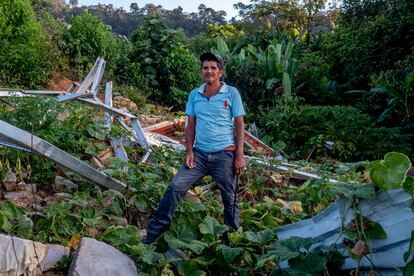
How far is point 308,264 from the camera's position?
2648 mm

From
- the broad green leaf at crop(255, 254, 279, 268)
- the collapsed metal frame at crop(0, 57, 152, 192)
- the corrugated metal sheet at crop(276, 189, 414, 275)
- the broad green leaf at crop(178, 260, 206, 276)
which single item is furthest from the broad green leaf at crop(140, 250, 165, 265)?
the collapsed metal frame at crop(0, 57, 152, 192)

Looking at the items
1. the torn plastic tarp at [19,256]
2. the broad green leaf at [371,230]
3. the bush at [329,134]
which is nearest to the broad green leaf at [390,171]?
the broad green leaf at [371,230]

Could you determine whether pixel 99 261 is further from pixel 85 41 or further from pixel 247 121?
pixel 85 41

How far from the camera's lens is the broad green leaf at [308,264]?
8.54 ft

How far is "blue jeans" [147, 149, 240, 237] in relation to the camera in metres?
3.39

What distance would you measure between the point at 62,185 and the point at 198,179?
60.7 inches

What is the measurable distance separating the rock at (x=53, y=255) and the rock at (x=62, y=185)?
50.1 inches

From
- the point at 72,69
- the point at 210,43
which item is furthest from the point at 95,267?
the point at 210,43

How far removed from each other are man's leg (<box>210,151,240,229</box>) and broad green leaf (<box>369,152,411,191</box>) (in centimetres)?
120

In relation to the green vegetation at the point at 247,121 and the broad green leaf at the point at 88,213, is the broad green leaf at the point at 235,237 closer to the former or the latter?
the green vegetation at the point at 247,121

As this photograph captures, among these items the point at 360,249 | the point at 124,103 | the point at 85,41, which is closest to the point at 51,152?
the point at 360,249

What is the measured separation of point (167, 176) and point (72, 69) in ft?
23.2

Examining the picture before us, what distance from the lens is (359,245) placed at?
2.46 m

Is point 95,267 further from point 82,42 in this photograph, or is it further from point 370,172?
point 82,42
